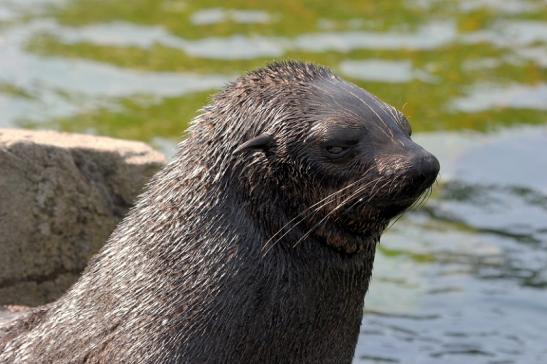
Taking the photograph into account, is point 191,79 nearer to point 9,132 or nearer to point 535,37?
point 535,37

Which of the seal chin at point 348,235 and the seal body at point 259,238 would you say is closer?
the seal body at point 259,238

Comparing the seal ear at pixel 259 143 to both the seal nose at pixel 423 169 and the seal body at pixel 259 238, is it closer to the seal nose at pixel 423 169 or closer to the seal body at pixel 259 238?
the seal body at pixel 259 238

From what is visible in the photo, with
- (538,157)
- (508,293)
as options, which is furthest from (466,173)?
(508,293)

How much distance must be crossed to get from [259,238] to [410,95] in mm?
7670

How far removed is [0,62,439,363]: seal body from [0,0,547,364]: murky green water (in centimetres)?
280

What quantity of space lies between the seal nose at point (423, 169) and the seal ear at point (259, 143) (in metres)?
0.72

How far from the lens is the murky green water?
10258 millimetres

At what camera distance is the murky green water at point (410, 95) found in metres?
10.3

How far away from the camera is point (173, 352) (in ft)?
21.2

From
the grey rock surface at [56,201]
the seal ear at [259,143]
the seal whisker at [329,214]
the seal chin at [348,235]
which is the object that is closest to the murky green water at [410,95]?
the grey rock surface at [56,201]

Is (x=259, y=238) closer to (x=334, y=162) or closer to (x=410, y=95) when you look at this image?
(x=334, y=162)

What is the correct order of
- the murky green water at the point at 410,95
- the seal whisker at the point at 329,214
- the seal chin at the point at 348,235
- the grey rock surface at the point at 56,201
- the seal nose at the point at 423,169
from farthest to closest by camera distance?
1. the murky green water at the point at 410,95
2. the grey rock surface at the point at 56,201
3. the seal chin at the point at 348,235
4. the seal whisker at the point at 329,214
5. the seal nose at the point at 423,169

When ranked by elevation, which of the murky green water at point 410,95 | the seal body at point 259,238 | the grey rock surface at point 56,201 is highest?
the murky green water at point 410,95

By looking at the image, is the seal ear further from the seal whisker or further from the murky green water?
the murky green water
